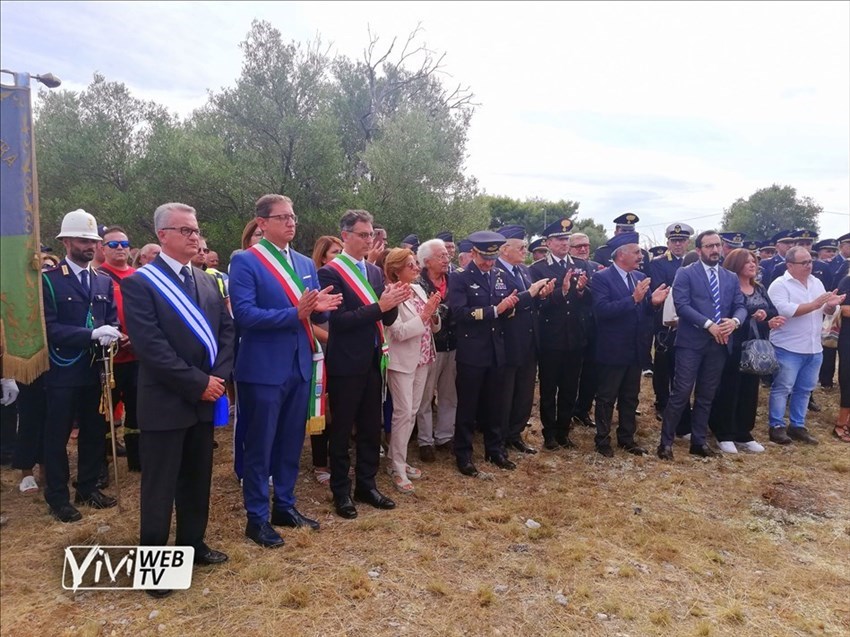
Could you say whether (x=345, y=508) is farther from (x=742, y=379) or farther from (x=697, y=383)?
(x=742, y=379)

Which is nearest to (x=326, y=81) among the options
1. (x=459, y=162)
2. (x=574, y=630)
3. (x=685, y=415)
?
(x=459, y=162)

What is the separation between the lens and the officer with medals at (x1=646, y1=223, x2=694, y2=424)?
6.93 metres

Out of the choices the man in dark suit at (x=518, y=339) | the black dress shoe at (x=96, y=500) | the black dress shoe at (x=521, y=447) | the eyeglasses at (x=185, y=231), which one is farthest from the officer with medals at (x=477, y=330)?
the black dress shoe at (x=96, y=500)

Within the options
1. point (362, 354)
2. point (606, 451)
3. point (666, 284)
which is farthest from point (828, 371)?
point (362, 354)

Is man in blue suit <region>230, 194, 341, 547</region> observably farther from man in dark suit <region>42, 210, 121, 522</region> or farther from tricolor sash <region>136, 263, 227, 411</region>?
man in dark suit <region>42, 210, 121, 522</region>

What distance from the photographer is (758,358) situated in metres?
5.76

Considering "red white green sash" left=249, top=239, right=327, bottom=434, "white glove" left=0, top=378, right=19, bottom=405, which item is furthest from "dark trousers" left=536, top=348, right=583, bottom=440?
"white glove" left=0, top=378, right=19, bottom=405

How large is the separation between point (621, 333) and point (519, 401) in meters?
1.26

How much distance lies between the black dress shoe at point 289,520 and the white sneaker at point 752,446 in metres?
4.81

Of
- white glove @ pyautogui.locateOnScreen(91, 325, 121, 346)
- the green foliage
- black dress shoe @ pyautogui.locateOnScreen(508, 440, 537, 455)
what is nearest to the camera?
white glove @ pyautogui.locateOnScreen(91, 325, 121, 346)

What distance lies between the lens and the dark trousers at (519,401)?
5.76 meters

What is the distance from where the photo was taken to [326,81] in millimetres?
15141

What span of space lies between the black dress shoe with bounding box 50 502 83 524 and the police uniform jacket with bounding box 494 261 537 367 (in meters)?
3.70

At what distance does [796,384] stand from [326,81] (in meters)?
13.2
